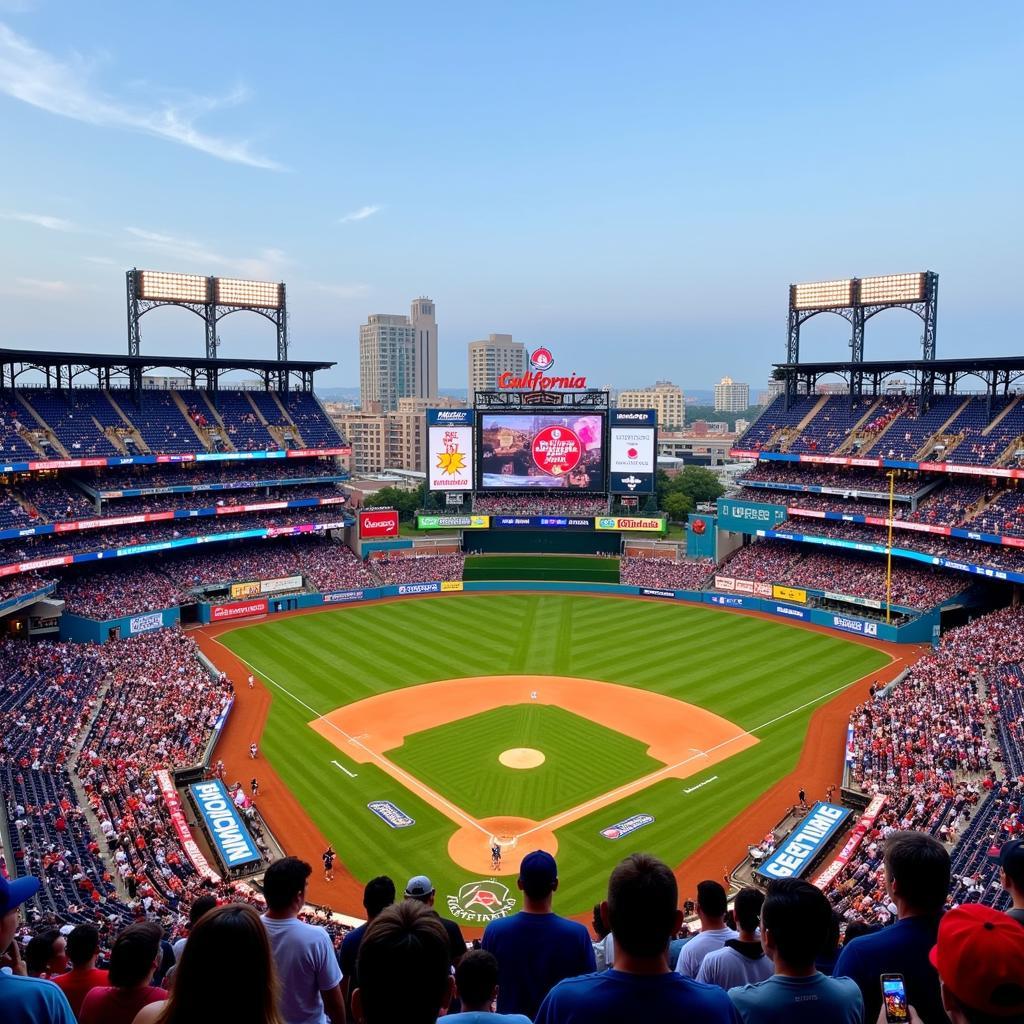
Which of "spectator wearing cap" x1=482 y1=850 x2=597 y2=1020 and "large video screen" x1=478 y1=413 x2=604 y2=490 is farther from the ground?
"large video screen" x1=478 y1=413 x2=604 y2=490

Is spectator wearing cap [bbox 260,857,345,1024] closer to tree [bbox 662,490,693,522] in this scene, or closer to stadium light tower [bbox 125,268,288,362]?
stadium light tower [bbox 125,268,288,362]

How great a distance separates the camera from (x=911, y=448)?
55938mm

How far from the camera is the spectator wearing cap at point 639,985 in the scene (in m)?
4.00

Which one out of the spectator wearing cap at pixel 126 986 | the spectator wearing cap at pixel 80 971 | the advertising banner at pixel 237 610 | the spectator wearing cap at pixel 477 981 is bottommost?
the advertising banner at pixel 237 610

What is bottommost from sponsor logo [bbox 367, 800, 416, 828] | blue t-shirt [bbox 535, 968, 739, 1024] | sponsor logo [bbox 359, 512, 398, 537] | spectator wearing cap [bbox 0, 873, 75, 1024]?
sponsor logo [bbox 367, 800, 416, 828]

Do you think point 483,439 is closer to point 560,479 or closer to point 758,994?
point 560,479

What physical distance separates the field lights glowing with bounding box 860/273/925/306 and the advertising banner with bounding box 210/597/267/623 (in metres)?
49.4

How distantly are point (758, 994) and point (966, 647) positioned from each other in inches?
1660

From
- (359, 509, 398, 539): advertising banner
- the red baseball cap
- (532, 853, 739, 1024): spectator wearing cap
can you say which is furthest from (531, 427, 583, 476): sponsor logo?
the red baseball cap

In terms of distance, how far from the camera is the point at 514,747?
112 ft

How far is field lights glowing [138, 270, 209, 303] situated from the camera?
59.1 m

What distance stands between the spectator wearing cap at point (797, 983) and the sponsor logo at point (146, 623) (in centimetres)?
4865

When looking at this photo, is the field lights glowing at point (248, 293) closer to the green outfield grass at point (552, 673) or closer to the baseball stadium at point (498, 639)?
the baseball stadium at point (498, 639)

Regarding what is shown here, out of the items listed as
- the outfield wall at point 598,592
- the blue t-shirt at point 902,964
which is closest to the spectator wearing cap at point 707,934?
the blue t-shirt at point 902,964
